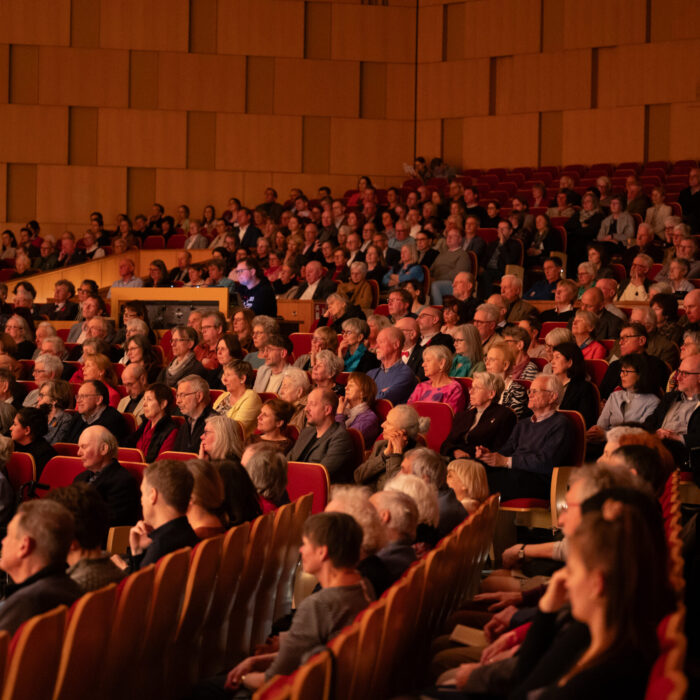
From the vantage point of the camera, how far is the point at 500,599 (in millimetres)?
2621

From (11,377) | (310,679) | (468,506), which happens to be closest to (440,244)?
(11,377)

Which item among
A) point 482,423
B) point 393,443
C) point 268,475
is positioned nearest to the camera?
point 268,475

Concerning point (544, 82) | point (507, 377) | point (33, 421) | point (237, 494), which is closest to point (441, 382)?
point (507, 377)

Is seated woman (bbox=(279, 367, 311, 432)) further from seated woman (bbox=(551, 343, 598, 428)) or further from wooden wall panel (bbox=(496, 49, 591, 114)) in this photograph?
wooden wall panel (bbox=(496, 49, 591, 114))

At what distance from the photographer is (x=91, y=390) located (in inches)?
171

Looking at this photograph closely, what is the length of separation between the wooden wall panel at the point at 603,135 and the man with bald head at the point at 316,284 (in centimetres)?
390

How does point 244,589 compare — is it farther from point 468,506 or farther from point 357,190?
point 357,190

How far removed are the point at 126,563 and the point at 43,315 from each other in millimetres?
4790

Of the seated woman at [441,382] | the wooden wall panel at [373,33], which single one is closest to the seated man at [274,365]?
the seated woman at [441,382]

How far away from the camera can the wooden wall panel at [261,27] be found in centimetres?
1044

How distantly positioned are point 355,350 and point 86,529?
295 cm

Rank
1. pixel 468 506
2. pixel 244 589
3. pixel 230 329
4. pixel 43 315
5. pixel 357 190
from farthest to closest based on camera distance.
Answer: pixel 357 190 → pixel 43 315 → pixel 230 329 → pixel 468 506 → pixel 244 589

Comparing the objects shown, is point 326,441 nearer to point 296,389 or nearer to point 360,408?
point 360,408

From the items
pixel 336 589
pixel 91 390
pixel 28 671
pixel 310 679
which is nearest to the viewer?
pixel 310 679
